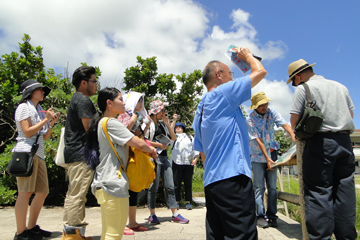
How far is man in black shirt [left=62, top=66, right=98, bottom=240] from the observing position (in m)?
2.67

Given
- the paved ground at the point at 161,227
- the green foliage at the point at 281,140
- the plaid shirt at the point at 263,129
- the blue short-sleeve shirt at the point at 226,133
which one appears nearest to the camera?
the blue short-sleeve shirt at the point at 226,133

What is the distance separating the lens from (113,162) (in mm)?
2303

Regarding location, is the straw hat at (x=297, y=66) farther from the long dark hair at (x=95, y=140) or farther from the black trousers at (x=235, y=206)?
the long dark hair at (x=95, y=140)

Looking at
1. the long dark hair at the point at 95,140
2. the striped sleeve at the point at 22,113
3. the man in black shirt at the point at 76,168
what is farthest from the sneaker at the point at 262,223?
the striped sleeve at the point at 22,113

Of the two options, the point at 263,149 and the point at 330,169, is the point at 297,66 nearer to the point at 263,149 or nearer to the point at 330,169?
the point at 330,169

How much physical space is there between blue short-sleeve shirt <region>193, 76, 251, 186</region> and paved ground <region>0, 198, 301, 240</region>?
1897 millimetres

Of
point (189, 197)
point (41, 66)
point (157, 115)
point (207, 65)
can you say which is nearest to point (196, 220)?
point (189, 197)

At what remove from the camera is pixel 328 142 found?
7.84 feet

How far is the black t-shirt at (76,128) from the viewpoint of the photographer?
2.79 metres

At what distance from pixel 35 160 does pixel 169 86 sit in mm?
6861

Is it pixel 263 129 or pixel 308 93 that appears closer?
pixel 308 93

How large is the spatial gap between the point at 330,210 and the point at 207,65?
1.74 metres

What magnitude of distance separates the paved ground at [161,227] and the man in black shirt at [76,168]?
721 mm

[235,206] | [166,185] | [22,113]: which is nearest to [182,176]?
[166,185]
